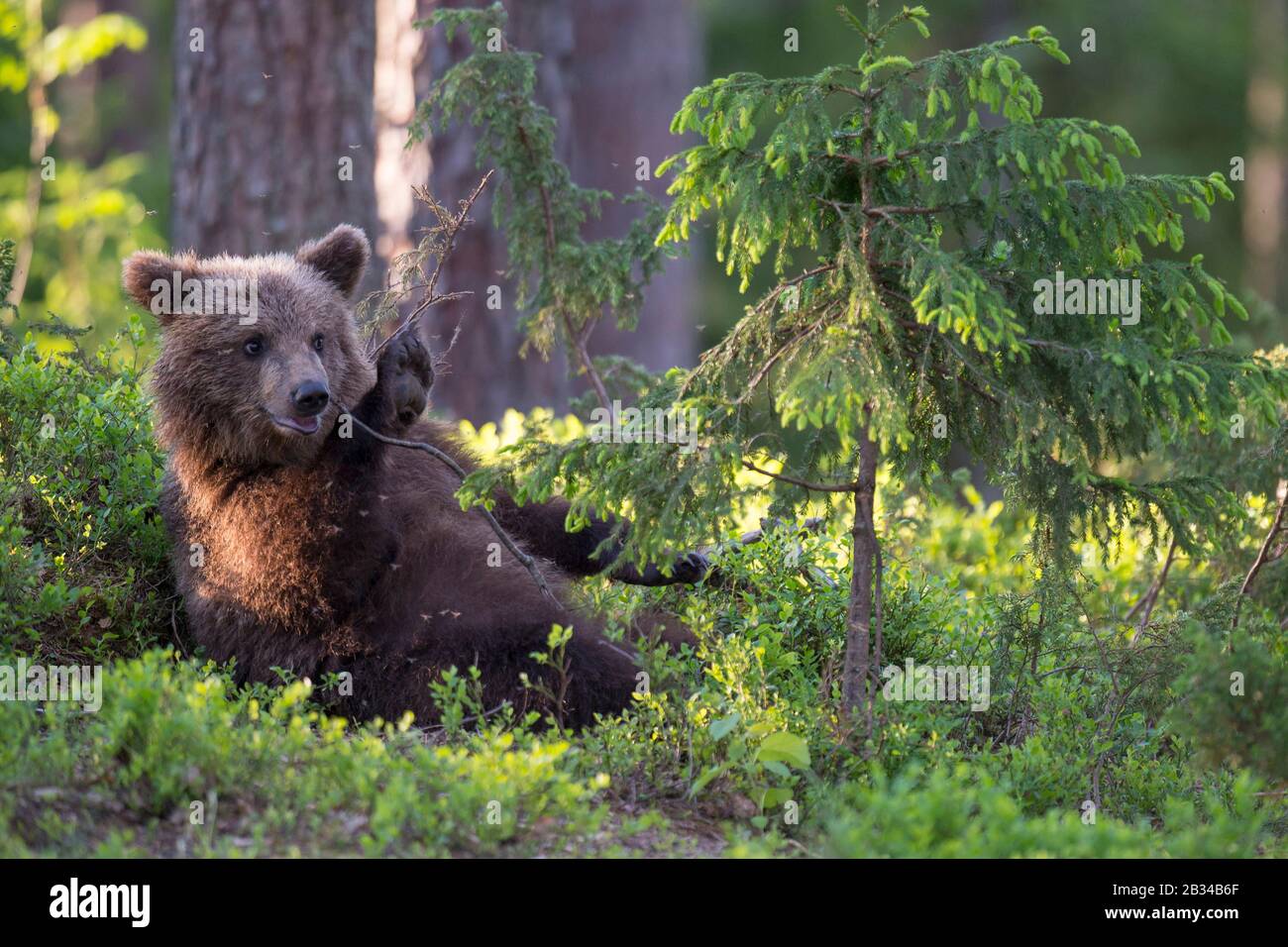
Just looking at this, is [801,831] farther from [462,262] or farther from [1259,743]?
[462,262]

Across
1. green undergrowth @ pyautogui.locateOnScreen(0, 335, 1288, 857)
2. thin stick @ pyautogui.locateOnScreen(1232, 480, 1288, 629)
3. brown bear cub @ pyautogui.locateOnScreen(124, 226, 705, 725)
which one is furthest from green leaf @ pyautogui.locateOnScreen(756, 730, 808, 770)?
thin stick @ pyautogui.locateOnScreen(1232, 480, 1288, 629)

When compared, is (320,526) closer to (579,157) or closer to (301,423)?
(301,423)

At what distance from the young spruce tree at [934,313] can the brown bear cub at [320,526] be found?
0.87 meters

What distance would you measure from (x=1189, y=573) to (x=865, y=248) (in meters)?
3.43

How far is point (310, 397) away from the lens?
5574 mm

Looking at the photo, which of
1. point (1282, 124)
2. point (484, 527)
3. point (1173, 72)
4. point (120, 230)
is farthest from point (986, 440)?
point (1173, 72)

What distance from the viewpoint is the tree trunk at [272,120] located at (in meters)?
10.2

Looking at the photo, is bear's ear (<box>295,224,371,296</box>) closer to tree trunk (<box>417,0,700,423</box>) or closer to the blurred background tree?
the blurred background tree

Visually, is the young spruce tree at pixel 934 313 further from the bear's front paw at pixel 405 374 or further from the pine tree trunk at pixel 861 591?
the bear's front paw at pixel 405 374

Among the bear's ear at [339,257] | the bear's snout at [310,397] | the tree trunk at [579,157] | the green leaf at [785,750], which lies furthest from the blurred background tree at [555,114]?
the green leaf at [785,750]

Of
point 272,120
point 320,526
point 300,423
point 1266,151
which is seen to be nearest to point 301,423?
point 300,423

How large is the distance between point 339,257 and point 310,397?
1.19 meters

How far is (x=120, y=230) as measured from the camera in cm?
1549

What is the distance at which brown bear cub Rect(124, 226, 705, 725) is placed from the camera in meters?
5.63
